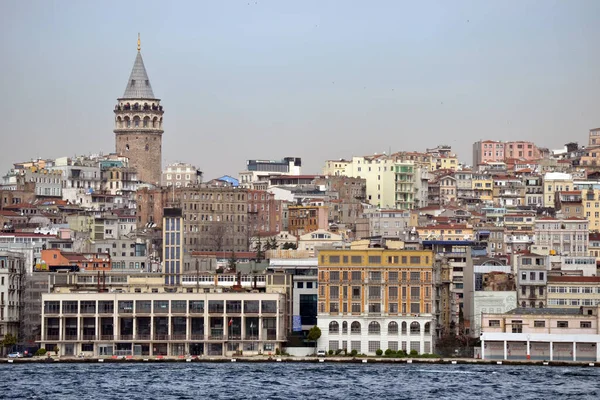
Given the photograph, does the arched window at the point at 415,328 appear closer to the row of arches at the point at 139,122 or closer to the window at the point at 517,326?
the window at the point at 517,326

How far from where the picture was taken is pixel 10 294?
10356 cm

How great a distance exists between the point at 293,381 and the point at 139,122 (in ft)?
296

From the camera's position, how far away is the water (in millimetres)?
81938

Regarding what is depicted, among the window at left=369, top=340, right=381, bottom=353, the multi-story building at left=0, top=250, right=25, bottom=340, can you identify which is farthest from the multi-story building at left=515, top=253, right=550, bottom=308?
the multi-story building at left=0, top=250, right=25, bottom=340

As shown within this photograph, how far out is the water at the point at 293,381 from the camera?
81938 millimetres

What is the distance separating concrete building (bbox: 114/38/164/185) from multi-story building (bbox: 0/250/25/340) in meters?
69.5

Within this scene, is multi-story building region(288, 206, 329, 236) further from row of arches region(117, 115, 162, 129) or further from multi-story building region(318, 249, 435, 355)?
multi-story building region(318, 249, 435, 355)

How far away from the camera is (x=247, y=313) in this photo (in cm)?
9931

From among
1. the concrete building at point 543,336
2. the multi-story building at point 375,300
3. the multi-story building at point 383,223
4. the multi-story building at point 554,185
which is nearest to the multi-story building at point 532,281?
the concrete building at point 543,336

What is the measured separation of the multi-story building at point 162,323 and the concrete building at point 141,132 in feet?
248

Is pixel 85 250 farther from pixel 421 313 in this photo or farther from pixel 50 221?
pixel 421 313

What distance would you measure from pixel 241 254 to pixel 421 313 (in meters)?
34.9

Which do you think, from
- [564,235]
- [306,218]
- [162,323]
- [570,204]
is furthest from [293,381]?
[570,204]

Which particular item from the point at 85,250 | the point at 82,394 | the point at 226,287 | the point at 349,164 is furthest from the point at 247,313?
the point at 349,164
